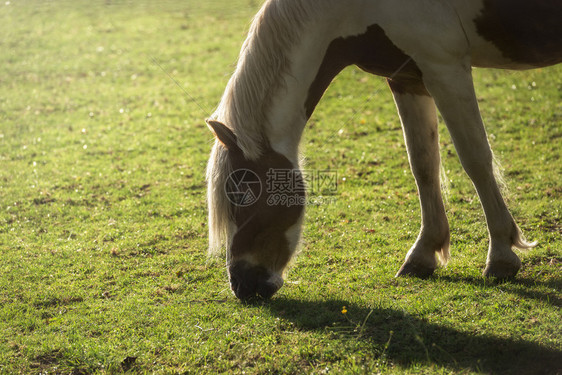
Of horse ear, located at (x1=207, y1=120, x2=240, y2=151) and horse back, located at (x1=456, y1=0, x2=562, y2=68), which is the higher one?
horse back, located at (x1=456, y1=0, x2=562, y2=68)

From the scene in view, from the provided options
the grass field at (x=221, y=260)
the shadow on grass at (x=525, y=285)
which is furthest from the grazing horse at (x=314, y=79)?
the grass field at (x=221, y=260)

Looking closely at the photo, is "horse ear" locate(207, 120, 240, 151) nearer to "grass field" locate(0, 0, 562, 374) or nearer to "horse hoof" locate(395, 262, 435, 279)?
"grass field" locate(0, 0, 562, 374)

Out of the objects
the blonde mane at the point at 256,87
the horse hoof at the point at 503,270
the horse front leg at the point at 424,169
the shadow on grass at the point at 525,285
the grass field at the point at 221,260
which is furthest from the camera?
the horse front leg at the point at 424,169

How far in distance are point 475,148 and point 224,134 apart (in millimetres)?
1775

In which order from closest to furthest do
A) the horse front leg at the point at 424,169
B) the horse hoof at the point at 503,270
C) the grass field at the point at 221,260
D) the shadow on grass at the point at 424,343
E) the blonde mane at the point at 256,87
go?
the shadow on grass at the point at 424,343
the grass field at the point at 221,260
the blonde mane at the point at 256,87
the horse hoof at the point at 503,270
the horse front leg at the point at 424,169

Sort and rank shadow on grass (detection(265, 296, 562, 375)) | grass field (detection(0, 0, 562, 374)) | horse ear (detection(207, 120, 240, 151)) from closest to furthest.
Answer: shadow on grass (detection(265, 296, 562, 375)) < grass field (detection(0, 0, 562, 374)) < horse ear (detection(207, 120, 240, 151))

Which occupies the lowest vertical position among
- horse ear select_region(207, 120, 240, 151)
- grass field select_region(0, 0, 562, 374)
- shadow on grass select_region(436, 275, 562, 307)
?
grass field select_region(0, 0, 562, 374)

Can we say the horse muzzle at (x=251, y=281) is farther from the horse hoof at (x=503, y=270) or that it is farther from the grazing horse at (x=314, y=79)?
the horse hoof at (x=503, y=270)

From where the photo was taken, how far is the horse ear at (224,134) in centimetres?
360

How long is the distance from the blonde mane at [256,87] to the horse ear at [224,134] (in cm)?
5

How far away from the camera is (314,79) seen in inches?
155

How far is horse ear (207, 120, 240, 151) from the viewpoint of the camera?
360 centimetres

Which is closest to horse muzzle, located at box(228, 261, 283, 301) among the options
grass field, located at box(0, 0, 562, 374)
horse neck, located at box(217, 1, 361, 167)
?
grass field, located at box(0, 0, 562, 374)

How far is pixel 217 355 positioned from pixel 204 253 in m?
1.85
